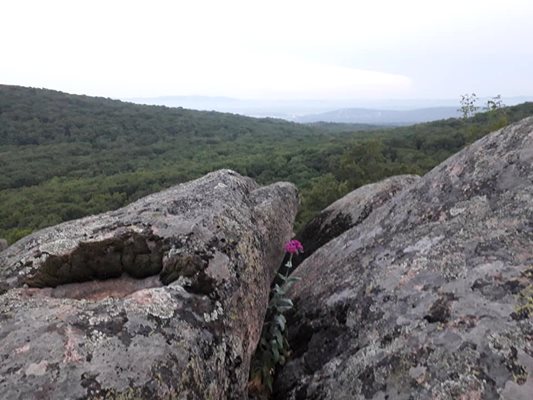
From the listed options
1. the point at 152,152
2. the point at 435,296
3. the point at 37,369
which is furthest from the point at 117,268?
the point at 152,152

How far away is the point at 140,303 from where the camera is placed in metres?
4.04

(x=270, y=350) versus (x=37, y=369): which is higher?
(x=37, y=369)

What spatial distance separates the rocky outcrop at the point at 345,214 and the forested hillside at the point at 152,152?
46.6ft

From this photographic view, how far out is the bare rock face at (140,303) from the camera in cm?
336

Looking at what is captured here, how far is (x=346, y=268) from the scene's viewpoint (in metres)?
5.95

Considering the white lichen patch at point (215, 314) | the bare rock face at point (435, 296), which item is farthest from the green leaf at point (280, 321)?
the white lichen patch at point (215, 314)

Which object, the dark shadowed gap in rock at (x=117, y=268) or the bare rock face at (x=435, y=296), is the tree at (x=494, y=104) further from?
the dark shadowed gap in rock at (x=117, y=268)

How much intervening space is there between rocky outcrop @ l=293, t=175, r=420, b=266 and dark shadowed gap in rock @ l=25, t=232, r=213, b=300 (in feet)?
12.5

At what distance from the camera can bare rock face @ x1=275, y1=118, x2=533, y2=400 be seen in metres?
3.66

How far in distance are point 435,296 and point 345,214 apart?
16.1ft

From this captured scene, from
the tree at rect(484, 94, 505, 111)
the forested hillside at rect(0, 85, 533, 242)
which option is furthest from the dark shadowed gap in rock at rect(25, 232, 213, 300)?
the tree at rect(484, 94, 505, 111)

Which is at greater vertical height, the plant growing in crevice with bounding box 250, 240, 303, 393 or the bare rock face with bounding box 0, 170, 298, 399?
the bare rock face with bounding box 0, 170, 298, 399

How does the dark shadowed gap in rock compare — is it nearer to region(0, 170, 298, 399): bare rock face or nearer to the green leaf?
region(0, 170, 298, 399): bare rock face

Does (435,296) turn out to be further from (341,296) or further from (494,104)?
(494,104)
